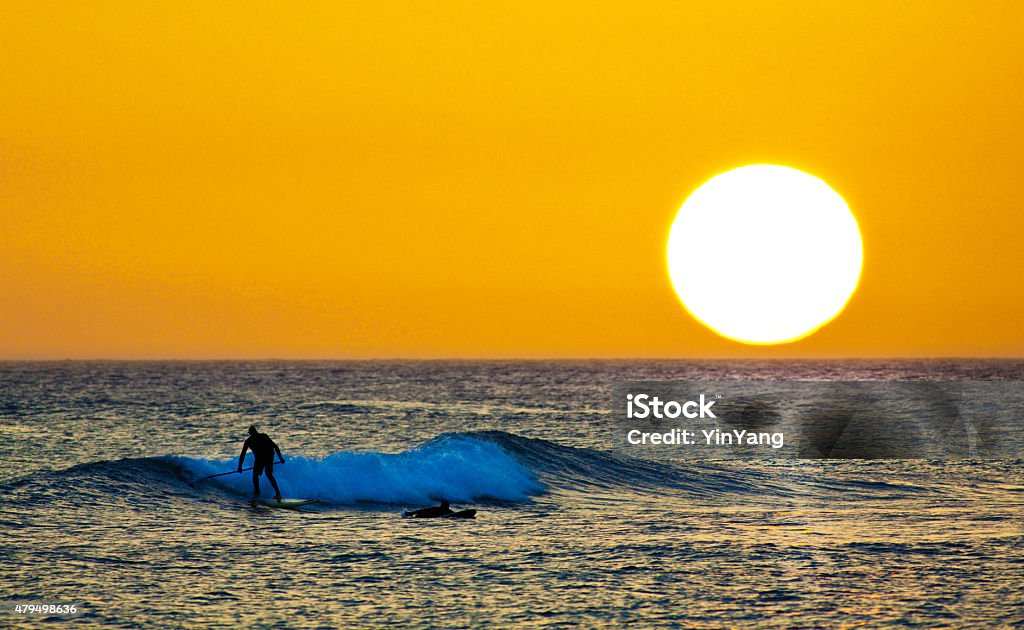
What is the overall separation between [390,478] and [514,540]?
10101 millimetres

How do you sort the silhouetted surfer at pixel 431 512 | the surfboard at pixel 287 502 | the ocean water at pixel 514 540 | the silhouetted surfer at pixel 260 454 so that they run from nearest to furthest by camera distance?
the ocean water at pixel 514 540
the silhouetted surfer at pixel 431 512
the surfboard at pixel 287 502
the silhouetted surfer at pixel 260 454

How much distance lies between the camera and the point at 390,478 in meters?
33.0

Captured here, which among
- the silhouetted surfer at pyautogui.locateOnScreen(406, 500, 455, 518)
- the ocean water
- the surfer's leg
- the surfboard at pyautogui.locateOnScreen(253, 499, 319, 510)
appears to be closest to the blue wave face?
the ocean water

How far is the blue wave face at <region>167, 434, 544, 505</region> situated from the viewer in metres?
31.5

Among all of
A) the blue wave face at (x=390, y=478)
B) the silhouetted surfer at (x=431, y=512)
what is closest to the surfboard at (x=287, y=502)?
the blue wave face at (x=390, y=478)

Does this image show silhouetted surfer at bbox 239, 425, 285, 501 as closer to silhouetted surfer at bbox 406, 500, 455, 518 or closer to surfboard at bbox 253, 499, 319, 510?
surfboard at bbox 253, 499, 319, 510

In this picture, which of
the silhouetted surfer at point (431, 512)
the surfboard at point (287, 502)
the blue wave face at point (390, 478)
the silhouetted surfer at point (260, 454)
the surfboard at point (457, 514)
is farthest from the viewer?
the blue wave face at point (390, 478)

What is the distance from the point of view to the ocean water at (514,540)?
17.4 metres

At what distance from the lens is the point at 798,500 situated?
31.3m

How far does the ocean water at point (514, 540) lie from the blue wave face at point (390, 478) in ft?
0.27

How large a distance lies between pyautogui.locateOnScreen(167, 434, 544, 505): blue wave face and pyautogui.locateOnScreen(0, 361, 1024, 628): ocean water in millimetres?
82

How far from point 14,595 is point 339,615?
5.35 m

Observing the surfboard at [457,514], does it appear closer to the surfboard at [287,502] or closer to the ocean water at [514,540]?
the ocean water at [514,540]

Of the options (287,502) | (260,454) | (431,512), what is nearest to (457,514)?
(431,512)
